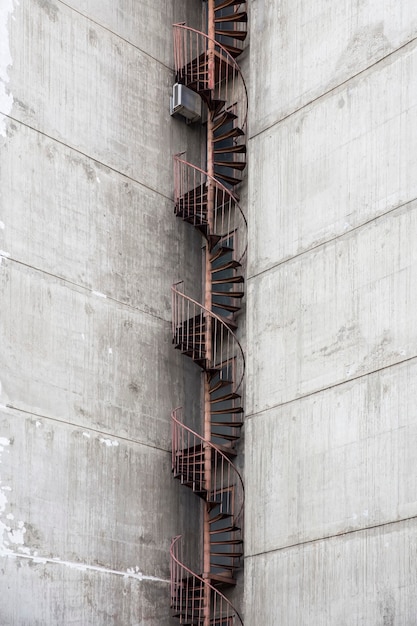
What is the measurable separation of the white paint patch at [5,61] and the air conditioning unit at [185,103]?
3.92 m

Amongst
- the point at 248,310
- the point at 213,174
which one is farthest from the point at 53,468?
the point at 213,174

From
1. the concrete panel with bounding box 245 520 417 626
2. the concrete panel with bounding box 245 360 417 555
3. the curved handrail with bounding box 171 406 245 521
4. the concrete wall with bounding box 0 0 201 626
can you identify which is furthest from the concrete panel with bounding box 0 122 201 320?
the concrete panel with bounding box 245 520 417 626

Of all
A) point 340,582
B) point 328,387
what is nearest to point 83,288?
point 328,387

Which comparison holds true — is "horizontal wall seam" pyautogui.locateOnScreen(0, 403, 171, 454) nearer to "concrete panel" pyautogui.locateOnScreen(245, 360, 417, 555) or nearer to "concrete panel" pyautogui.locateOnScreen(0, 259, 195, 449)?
"concrete panel" pyautogui.locateOnScreen(0, 259, 195, 449)

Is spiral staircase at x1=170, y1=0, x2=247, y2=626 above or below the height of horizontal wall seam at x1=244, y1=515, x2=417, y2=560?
above

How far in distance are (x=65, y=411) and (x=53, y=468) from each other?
3.32 feet

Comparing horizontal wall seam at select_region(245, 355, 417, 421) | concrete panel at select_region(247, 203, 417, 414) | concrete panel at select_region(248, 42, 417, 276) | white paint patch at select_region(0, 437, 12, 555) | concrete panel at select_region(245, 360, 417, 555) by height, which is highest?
concrete panel at select_region(248, 42, 417, 276)

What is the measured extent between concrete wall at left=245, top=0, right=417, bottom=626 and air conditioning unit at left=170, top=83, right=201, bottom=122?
1.48 meters

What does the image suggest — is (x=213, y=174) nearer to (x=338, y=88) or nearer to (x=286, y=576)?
(x=338, y=88)

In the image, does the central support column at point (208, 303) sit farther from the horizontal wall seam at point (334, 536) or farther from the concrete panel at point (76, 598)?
the horizontal wall seam at point (334, 536)

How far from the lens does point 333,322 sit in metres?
23.1

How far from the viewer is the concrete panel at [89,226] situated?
915 inches

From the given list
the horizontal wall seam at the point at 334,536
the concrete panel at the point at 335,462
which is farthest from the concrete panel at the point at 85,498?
the horizontal wall seam at the point at 334,536

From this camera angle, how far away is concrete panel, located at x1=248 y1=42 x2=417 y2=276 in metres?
22.7
